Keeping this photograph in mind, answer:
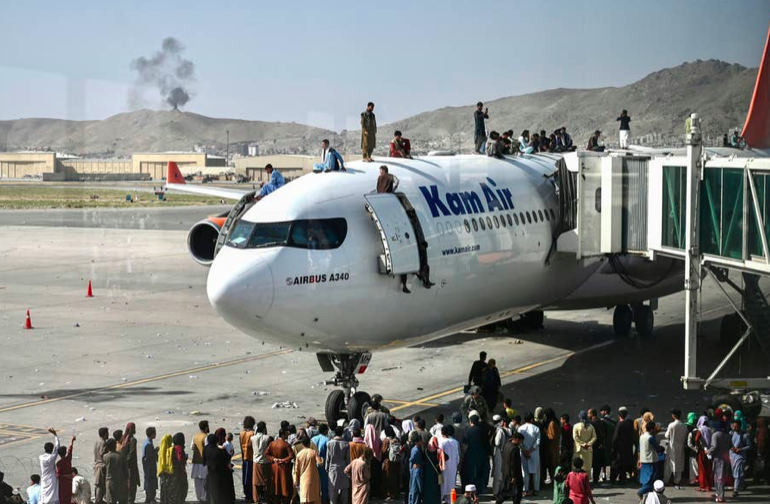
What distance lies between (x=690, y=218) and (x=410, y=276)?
5.44m

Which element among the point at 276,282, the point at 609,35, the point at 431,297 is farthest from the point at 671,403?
the point at 276,282

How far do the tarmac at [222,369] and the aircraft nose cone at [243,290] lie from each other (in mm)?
2871

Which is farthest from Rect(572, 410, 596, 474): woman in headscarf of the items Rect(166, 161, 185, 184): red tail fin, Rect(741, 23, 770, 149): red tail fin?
Rect(166, 161, 185, 184): red tail fin

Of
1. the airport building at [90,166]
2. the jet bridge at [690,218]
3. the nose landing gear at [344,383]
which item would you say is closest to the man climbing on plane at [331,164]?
the nose landing gear at [344,383]

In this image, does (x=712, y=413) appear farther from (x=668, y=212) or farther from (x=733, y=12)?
(x=733, y=12)

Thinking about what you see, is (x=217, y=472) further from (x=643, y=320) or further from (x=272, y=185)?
(x=643, y=320)

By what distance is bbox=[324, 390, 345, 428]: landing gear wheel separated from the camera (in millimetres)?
20516

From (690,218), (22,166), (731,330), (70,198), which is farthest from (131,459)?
(70,198)

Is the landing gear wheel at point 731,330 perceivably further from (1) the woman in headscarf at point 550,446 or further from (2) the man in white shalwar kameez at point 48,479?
(2) the man in white shalwar kameez at point 48,479

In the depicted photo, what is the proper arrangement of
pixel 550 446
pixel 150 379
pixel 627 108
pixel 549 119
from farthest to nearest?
pixel 549 119
pixel 627 108
pixel 150 379
pixel 550 446

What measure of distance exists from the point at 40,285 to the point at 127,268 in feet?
21.3

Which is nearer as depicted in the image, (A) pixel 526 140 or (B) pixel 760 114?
(A) pixel 526 140

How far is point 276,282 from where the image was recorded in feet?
61.6

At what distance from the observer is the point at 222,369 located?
27.7 metres
